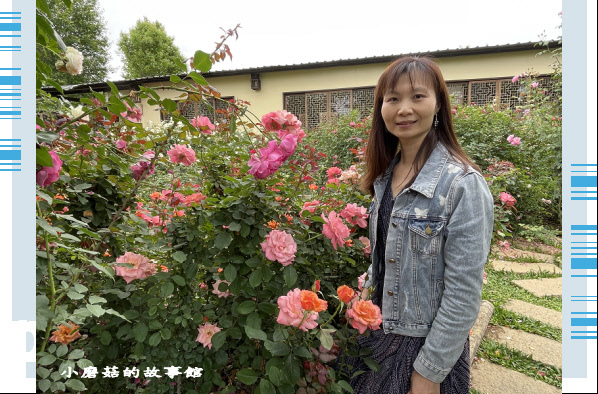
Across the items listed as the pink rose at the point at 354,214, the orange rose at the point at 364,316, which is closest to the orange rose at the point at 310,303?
the orange rose at the point at 364,316

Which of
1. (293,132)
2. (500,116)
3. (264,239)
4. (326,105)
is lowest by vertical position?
(264,239)

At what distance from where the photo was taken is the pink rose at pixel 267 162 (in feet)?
2.72

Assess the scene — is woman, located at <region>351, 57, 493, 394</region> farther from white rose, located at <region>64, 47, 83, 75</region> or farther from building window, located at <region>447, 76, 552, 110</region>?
building window, located at <region>447, 76, 552, 110</region>

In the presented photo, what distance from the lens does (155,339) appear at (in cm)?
94

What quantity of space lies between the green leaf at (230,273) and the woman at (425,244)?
44cm

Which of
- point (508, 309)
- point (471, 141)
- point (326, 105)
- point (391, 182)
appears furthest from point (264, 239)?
point (326, 105)

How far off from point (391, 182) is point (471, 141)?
419 centimetres

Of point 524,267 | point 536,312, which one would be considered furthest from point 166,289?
point 524,267

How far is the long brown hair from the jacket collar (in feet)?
0.07

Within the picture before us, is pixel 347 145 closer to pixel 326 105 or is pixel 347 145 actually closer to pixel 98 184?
pixel 326 105

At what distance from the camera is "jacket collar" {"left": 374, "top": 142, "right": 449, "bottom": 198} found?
2.94ft

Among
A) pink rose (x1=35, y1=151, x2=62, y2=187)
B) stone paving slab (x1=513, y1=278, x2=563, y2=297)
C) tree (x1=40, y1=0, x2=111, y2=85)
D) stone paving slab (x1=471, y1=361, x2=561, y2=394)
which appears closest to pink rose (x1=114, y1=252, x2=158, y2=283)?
pink rose (x1=35, y1=151, x2=62, y2=187)

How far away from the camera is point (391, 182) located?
1.08 meters

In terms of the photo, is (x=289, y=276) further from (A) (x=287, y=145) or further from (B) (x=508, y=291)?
(B) (x=508, y=291)
